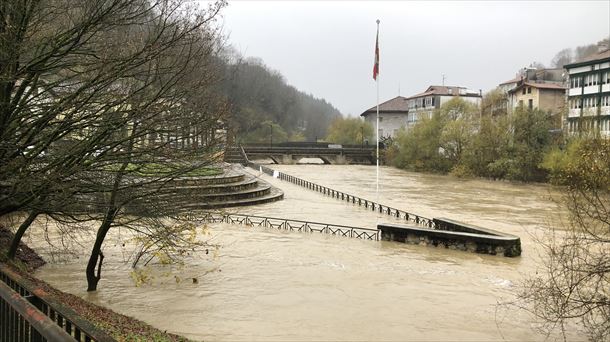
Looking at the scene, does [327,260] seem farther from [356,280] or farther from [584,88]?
[584,88]

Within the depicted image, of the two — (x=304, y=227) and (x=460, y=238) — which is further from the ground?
(x=460, y=238)

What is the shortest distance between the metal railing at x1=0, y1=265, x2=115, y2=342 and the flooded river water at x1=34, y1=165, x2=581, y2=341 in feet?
24.9

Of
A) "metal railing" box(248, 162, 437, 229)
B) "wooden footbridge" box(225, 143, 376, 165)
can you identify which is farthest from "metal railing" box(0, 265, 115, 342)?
"wooden footbridge" box(225, 143, 376, 165)

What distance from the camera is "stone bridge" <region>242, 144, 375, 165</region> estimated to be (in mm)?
101062

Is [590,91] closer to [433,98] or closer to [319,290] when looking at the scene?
[433,98]

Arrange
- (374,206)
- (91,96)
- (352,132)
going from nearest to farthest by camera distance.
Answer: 1. (91,96)
2. (374,206)
3. (352,132)

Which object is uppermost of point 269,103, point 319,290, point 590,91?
point 269,103

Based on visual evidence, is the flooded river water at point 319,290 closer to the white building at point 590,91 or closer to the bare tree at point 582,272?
the bare tree at point 582,272

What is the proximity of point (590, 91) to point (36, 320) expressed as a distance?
7624 cm

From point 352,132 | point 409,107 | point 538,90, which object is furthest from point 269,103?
point 538,90

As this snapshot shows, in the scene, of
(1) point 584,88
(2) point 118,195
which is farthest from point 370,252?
(1) point 584,88

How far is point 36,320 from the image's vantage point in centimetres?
392

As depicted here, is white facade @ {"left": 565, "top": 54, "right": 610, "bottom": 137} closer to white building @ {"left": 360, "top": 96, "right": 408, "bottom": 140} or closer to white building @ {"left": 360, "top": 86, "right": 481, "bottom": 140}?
white building @ {"left": 360, "top": 86, "right": 481, "bottom": 140}

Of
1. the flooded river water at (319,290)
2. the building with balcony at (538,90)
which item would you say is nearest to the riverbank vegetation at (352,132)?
the building with balcony at (538,90)
